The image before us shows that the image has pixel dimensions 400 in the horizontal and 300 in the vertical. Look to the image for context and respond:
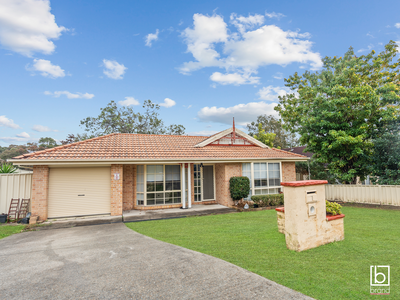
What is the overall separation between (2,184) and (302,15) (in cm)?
1841

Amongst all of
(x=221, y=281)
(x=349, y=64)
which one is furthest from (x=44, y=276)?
(x=349, y=64)

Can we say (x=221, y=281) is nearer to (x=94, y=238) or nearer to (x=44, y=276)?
(x=44, y=276)

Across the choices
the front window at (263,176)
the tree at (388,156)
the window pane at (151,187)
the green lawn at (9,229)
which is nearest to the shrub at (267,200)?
the front window at (263,176)

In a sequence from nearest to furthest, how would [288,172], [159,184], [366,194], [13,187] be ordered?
1. [13,187]
2. [159,184]
3. [366,194]
4. [288,172]

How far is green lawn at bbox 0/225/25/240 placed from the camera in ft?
24.4

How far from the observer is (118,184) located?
9828mm

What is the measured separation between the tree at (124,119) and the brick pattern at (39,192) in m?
20.7

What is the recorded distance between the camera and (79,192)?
385 inches

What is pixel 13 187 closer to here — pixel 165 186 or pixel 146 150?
pixel 146 150

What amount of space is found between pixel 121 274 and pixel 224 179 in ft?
28.2

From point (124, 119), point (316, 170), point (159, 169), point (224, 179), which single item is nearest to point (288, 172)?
point (224, 179)

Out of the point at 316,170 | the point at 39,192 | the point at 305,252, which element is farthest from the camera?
the point at 316,170

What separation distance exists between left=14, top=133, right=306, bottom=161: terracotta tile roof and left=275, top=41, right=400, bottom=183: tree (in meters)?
2.29

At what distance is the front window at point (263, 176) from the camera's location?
1268cm
